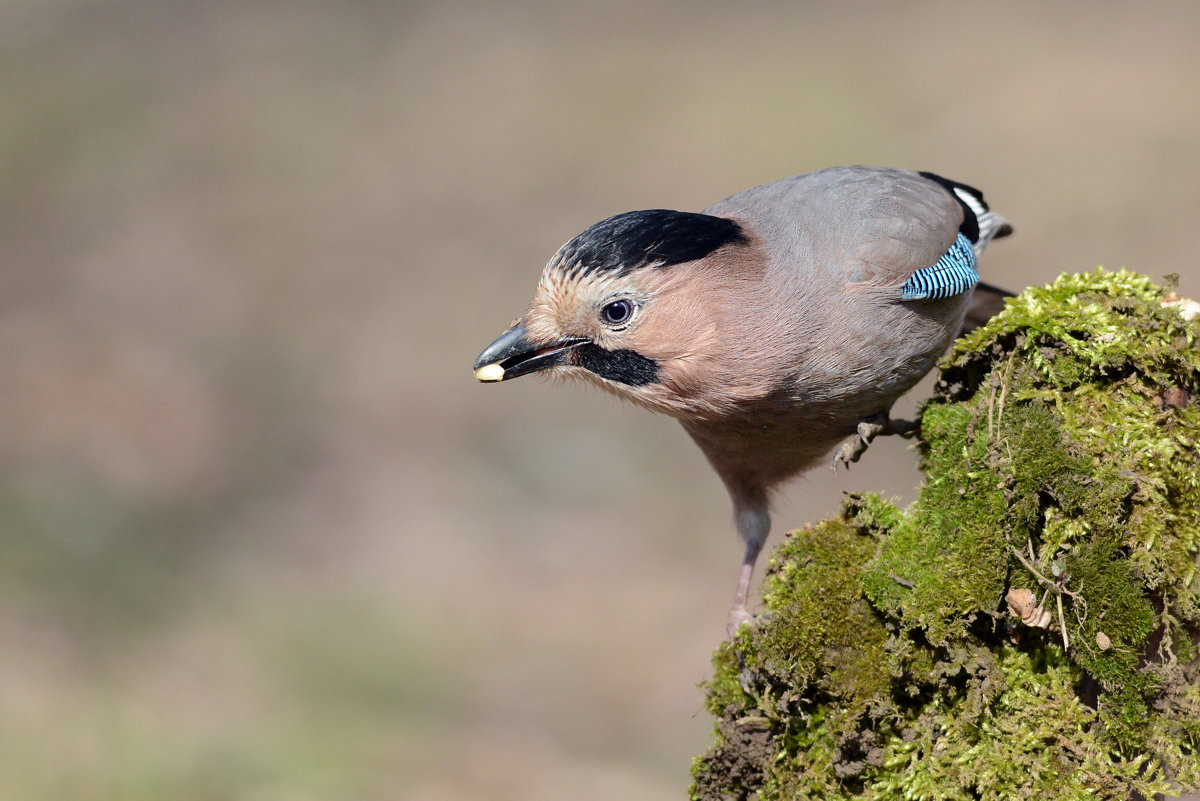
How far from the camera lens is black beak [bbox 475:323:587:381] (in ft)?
12.9

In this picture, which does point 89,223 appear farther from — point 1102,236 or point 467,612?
point 1102,236

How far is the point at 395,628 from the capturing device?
8406 mm

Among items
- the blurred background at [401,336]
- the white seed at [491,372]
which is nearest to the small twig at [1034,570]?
the white seed at [491,372]

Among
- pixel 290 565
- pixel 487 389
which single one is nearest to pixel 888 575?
pixel 290 565

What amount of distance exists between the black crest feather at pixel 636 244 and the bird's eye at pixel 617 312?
114 millimetres

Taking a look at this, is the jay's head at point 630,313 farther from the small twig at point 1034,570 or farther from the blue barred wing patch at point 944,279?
the small twig at point 1034,570

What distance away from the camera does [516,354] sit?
394 centimetres

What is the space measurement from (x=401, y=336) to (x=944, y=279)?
7766 millimetres

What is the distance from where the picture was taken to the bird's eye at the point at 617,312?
3.86 metres

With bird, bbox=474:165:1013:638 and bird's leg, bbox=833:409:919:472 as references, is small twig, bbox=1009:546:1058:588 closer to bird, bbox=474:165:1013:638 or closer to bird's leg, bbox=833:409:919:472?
bird, bbox=474:165:1013:638

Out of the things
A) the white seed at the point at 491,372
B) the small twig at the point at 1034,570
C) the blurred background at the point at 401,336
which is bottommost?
the small twig at the point at 1034,570

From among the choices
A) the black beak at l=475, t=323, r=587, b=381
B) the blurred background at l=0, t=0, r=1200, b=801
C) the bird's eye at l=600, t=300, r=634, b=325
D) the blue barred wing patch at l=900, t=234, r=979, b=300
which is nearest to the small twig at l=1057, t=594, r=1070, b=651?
the blue barred wing patch at l=900, t=234, r=979, b=300

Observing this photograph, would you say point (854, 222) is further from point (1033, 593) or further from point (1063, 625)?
point (1063, 625)

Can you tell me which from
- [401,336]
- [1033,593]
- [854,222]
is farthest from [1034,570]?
[401,336]
